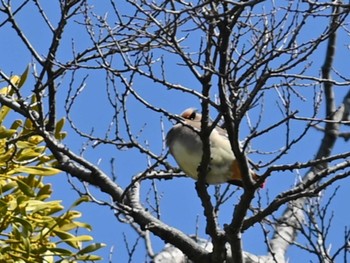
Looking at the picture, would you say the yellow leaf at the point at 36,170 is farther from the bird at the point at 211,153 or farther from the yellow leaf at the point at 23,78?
Answer: the bird at the point at 211,153

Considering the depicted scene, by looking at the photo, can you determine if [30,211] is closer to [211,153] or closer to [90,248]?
[90,248]

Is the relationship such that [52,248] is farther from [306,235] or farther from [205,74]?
[306,235]

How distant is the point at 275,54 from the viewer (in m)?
4.43

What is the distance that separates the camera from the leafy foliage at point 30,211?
441cm

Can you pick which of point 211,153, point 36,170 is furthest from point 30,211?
point 211,153

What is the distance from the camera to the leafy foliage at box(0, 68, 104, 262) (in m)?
4.41

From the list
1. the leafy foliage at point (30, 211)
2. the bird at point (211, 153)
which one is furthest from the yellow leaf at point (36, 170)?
the bird at point (211, 153)

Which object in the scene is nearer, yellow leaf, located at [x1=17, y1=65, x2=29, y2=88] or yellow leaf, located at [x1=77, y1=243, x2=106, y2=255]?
yellow leaf, located at [x1=77, y1=243, x2=106, y2=255]

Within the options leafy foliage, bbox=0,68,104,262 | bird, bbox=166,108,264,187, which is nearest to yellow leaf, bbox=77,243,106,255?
leafy foliage, bbox=0,68,104,262

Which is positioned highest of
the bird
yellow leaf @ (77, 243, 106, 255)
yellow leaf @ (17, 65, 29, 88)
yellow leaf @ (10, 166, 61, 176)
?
the bird

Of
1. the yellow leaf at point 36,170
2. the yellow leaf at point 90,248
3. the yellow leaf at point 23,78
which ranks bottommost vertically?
the yellow leaf at point 90,248

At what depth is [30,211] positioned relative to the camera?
4488mm

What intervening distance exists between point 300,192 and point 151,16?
1.02 metres

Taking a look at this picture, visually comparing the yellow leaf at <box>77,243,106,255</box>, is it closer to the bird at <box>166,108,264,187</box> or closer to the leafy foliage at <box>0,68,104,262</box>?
the leafy foliage at <box>0,68,104,262</box>
